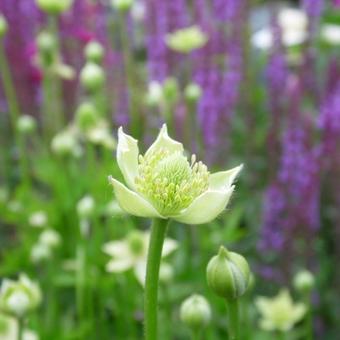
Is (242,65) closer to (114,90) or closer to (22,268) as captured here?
(114,90)

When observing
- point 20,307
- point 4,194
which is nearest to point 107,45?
point 4,194

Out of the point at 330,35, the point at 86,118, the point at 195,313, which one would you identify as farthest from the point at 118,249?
the point at 330,35

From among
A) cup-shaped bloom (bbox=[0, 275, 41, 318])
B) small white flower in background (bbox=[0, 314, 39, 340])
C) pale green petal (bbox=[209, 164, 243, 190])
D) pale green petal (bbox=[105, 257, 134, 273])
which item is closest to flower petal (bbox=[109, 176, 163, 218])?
pale green petal (bbox=[209, 164, 243, 190])

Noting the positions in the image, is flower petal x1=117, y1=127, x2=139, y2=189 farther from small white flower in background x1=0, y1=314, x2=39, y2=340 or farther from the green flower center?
small white flower in background x1=0, y1=314, x2=39, y2=340

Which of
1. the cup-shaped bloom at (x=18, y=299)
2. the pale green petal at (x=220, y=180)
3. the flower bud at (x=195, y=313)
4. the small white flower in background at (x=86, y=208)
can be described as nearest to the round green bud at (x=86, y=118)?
the small white flower in background at (x=86, y=208)

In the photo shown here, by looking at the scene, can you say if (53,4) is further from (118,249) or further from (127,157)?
(127,157)
